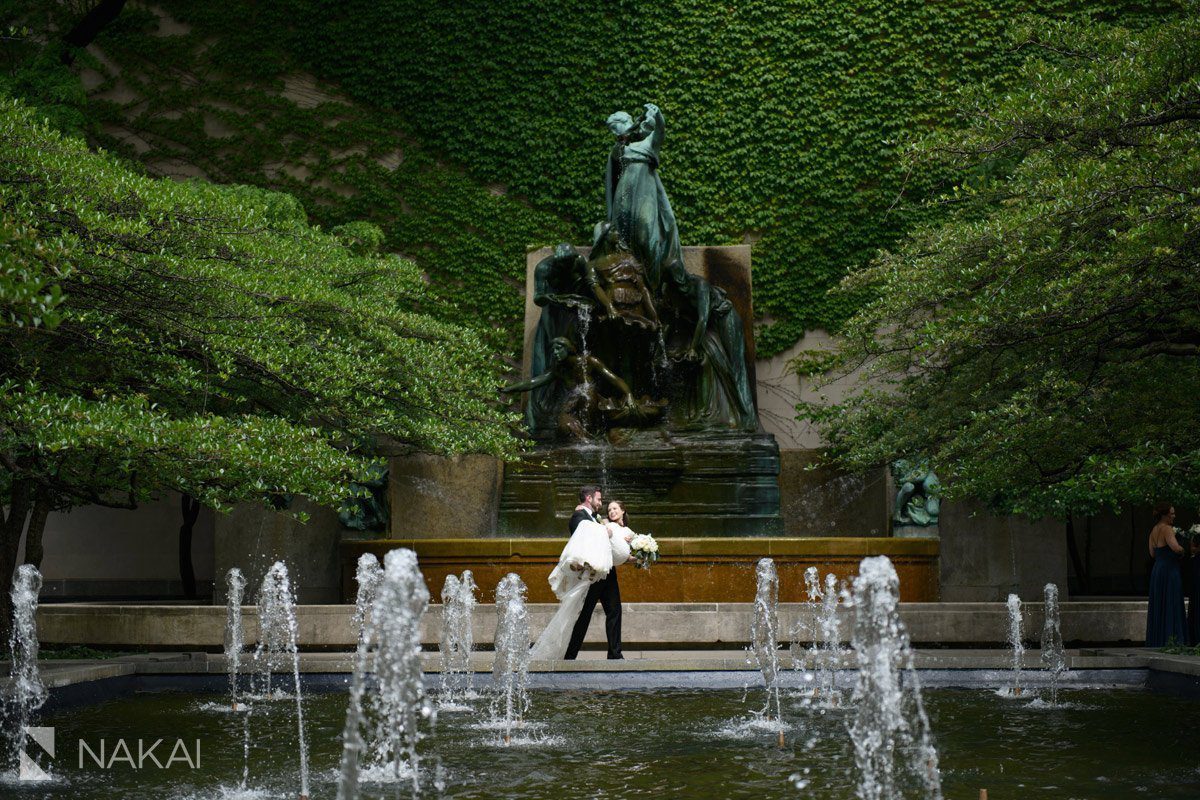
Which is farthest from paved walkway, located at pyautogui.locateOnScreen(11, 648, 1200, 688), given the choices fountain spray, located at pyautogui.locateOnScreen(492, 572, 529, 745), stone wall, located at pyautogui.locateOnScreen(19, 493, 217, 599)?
stone wall, located at pyautogui.locateOnScreen(19, 493, 217, 599)

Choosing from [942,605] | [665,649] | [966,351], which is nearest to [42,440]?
[665,649]

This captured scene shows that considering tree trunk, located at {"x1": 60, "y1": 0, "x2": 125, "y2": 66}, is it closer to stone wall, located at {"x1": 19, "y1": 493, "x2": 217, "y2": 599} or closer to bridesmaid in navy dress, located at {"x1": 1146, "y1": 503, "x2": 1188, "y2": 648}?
stone wall, located at {"x1": 19, "y1": 493, "x2": 217, "y2": 599}

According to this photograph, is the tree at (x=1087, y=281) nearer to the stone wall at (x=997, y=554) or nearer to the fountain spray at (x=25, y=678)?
the stone wall at (x=997, y=554)

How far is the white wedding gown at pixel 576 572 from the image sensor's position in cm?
970

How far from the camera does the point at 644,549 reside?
10.2 m

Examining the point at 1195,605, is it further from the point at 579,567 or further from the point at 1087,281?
the point at 579,567

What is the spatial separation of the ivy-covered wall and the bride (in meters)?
11.9

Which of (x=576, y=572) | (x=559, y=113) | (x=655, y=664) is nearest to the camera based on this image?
(x=655, y=664)

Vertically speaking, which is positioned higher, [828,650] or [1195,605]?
[1195,605]

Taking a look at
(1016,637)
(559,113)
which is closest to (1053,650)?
(1016,637)

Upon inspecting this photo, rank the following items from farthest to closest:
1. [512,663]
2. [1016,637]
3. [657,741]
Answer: [1016,637] < [512,663] < [657,741]

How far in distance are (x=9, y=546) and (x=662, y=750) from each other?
6553 mm

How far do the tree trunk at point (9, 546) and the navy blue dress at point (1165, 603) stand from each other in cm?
964

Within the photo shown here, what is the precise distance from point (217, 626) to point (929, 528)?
8783mm
